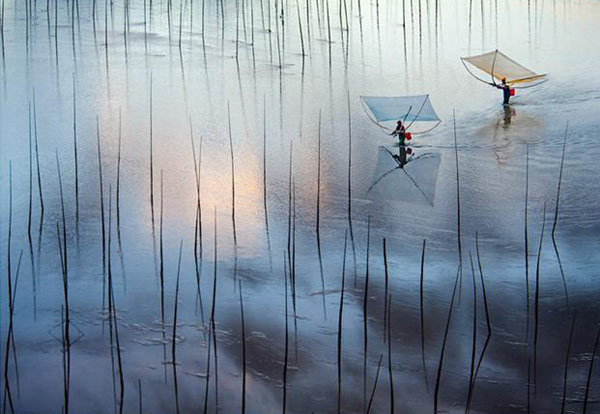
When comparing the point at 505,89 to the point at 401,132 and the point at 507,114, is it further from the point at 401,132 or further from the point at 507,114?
the point at 401,132

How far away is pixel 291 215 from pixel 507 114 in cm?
229

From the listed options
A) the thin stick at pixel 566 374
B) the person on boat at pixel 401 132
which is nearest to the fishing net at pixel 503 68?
the person on boat at pixel 401 132

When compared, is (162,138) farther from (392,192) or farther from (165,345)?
(165,345)

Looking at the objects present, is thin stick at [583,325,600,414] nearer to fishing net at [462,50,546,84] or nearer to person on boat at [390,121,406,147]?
person on boat at [390,121,406,147]

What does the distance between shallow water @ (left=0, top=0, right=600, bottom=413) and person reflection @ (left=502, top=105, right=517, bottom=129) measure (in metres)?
0.02

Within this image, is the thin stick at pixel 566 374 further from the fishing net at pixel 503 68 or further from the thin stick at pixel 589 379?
the fishing net at pixel 503 68

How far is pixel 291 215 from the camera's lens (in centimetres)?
505

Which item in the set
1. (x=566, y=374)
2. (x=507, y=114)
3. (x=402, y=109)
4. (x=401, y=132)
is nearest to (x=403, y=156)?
(x=401, y=132)

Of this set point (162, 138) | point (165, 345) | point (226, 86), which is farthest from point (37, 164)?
point (226, 86)

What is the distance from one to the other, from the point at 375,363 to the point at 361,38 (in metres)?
5.04

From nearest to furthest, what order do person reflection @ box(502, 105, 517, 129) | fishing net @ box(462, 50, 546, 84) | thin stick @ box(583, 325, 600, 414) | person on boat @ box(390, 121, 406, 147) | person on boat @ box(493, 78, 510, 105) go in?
thin stick @ box(583, 325, 600, 414) → person on boat @ box(390, 121, 406, 147) → person reflection @ box(502, 105, 517, 129) → person on boat @ box(493, 78, 510, 105) → fishing net @ box(462, 50, 546, 84)

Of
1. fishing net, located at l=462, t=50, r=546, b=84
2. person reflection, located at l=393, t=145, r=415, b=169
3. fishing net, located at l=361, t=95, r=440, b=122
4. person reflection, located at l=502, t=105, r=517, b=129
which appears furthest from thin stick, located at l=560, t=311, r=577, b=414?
fishing net, located at l=462, t=50, r=546, b=84

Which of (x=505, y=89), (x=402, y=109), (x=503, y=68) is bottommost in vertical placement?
(x=402, y=109)

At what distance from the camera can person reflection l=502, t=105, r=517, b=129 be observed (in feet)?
21.5
